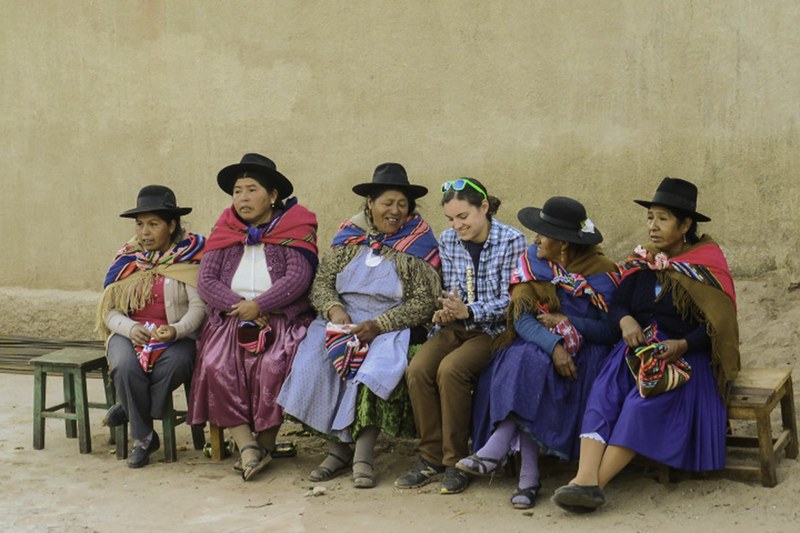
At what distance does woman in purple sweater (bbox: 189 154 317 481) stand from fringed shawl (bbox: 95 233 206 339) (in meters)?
0.20

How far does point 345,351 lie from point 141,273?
1.49 meters

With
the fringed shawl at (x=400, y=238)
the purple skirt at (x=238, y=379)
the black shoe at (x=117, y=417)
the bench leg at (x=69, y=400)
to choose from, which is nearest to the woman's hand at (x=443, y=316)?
the fringed shawl at (x=400, y=238)

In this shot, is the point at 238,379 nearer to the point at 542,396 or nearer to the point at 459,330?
the point at 459,330

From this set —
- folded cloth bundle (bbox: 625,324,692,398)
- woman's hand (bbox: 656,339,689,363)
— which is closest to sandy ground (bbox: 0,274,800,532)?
folded cloth bundle (bbox: 625,324,692,398)

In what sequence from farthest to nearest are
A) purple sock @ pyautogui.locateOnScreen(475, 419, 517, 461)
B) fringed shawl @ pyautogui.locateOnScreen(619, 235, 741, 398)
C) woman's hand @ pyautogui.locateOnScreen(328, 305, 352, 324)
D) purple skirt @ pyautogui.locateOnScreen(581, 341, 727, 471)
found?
woman's hand @ pyautogui.locateOnScreen(328, 305, 352, 324), purple sock @ pyautogui.locateOnScreen(475, 419, 517, 461), fringed shawl @ pyautogui.locateOnScreen(619, 235, 741, 398), purple skirt @ pyautogui.locateOnScreen(581, 341, 727, 471)

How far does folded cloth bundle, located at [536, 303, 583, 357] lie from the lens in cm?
562

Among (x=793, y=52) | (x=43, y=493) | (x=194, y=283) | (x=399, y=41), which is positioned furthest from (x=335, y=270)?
(x=793, y=52)

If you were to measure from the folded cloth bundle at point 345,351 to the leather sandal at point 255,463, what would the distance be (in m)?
0.65

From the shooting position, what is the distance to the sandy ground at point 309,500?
511 cm

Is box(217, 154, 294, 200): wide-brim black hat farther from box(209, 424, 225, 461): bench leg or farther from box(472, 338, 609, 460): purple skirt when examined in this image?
box(472, 338, 609, 460): purple skirt

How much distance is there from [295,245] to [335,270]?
0.99ft

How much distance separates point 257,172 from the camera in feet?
21.5

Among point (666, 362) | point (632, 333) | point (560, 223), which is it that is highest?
point (560, 223)

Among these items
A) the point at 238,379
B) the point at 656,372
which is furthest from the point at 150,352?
the point at 656,372
